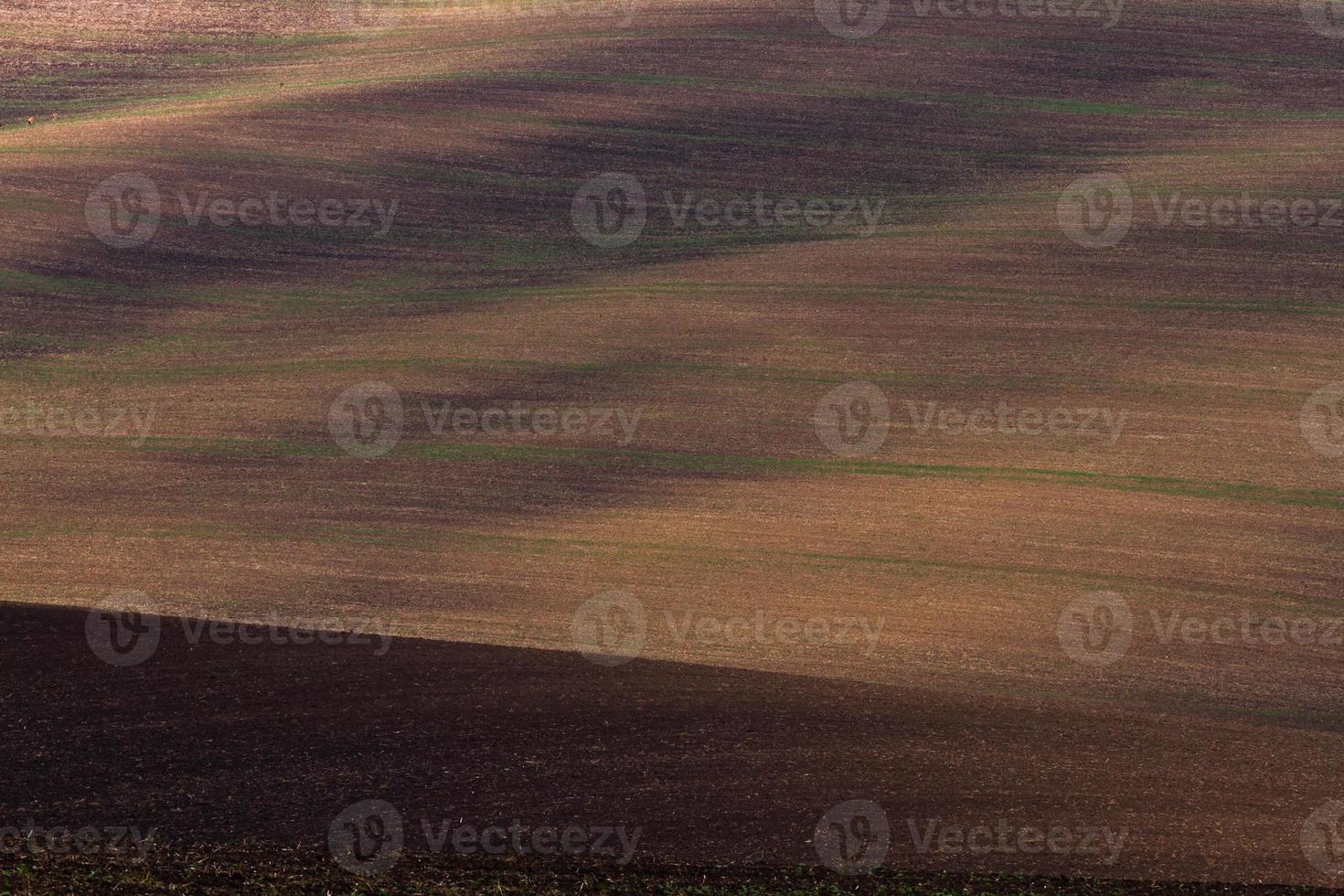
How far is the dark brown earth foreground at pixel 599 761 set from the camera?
474 inches

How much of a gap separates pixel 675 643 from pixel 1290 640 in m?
7.95

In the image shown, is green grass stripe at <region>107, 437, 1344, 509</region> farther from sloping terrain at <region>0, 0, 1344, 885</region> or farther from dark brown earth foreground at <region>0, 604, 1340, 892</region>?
dark brown earth foreground at <region>0, 604, 1340, 892</region>

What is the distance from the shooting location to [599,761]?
13.4 m

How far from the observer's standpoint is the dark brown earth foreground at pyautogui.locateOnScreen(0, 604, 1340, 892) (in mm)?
12047

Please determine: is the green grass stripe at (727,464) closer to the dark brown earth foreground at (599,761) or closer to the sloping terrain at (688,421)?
the sloping terrain at (688,421)

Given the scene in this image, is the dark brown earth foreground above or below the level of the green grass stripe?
below

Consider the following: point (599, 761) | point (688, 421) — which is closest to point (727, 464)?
point (688, 421)

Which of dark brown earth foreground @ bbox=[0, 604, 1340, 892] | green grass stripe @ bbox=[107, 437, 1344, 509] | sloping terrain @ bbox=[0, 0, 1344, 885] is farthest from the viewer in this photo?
green grass stripe @ bbox=[107, 437, 1344, 509]

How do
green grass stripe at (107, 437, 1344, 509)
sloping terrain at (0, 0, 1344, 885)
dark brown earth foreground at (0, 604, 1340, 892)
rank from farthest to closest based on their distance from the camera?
green grass stripe at (107, 437, 1344, 509)
sloping terrain at (0, 0, 1344, 885)
dark brown earth foreground at (0, 604, 1340, 892)

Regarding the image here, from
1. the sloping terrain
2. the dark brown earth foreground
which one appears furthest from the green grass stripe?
the dark brown earth foreground

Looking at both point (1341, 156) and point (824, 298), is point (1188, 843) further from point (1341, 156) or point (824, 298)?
point (1341, 156)

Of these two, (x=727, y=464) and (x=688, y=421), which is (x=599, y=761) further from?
(x=688, y=421)

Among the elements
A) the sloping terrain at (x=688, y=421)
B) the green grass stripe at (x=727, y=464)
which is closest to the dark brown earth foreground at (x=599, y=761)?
the sloping terrain at (x=688, y=421)

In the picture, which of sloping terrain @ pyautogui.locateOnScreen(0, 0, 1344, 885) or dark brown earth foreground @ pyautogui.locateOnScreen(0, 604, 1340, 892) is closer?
dark brown earth foreground @ pyautogui.locateOnScreen(0, 604, 1340, 892)
